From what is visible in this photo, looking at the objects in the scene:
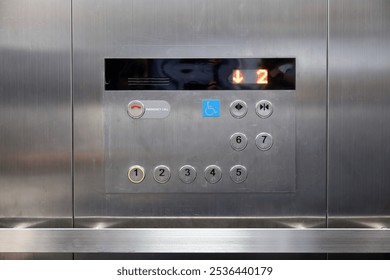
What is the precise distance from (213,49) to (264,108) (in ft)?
0.67

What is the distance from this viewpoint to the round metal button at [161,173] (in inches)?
38.4

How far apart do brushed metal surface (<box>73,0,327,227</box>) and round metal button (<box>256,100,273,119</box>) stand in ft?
0.05

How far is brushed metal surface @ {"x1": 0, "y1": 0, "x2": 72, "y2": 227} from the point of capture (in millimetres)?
970

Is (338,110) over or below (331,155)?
over

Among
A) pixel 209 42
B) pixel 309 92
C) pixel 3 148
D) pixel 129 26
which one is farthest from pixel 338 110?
pixel 3 148

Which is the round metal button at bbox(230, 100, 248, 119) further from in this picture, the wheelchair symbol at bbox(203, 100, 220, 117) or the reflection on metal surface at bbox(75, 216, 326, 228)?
the reflection on metal surface at bbox(75, 216, 326, 228)

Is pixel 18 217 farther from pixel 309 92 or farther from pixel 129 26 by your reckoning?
pixel 309 92

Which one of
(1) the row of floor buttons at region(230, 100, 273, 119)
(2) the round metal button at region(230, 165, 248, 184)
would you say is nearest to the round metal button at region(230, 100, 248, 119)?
(1) the row of floor buttons at region(230, 100, 273, 119)

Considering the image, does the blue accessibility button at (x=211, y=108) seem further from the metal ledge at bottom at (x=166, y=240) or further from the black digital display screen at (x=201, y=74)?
the metal ledge at bottom at (x=166, y=240)

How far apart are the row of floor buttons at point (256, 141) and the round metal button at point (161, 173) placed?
185 mm

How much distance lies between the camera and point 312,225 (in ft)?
3.24

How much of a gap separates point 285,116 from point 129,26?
0.47 meters

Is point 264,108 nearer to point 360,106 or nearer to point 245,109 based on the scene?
point 245,109

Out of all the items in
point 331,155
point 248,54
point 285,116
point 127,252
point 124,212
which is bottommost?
point 127,252
